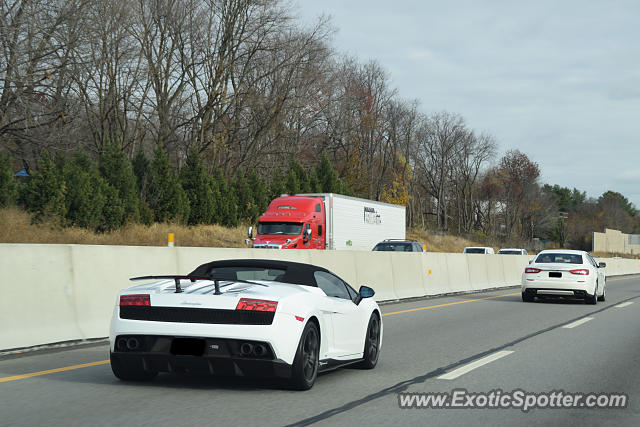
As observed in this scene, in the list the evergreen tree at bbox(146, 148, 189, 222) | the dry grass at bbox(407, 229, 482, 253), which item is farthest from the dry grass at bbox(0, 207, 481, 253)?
the dry grass at bbox(407, 229, 482, 253)

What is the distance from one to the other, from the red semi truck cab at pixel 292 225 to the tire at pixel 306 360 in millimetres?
25612

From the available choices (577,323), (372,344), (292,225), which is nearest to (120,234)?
(292,225)

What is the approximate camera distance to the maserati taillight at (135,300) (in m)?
7.13

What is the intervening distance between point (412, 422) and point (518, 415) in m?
0.98

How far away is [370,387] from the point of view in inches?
308

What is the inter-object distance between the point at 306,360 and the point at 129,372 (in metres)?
1.72

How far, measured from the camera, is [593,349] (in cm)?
1127

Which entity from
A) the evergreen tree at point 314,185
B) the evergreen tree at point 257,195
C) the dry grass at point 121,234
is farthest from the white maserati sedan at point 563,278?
the evergreen tree at point 314,185

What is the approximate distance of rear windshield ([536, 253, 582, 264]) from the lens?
22000 millimetres

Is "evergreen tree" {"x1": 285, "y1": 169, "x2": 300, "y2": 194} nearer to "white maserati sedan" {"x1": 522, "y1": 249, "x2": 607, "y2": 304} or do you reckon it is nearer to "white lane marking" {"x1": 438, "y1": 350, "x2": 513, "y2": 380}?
"white maserati sedan" {"x1": 522, "y1": 249, "x2": 607, "y2": 304}

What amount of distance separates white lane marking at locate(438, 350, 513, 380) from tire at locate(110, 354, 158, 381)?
299 cm

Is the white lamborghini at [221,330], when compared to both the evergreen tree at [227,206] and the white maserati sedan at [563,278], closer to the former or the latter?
the white maserati sedan at [563,278]

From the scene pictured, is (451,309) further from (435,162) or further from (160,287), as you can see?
(435,162)

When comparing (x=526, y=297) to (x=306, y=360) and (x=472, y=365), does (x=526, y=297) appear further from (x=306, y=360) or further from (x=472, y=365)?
(x=306, y=360)
